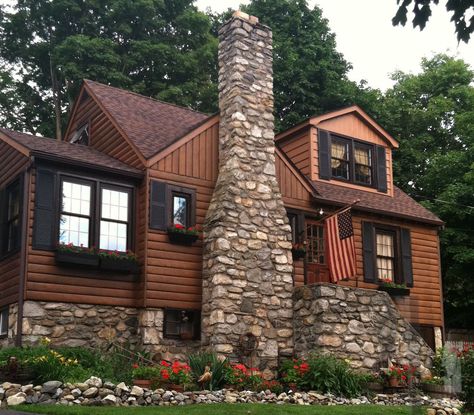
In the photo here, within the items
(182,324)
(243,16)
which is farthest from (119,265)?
(243,16)

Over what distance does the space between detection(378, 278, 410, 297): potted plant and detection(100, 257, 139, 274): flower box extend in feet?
24.6

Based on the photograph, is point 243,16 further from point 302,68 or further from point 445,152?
point 445,152

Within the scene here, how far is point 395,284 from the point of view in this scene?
66.3 feet

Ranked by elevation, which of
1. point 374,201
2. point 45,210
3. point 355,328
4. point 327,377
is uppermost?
point 374,201

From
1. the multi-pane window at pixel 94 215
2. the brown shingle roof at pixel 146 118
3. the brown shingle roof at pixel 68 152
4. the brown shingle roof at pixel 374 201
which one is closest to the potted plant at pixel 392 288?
the brown shingle roof at pixel 374 201

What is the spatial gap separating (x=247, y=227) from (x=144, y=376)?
481cm

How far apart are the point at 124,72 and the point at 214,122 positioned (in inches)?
583

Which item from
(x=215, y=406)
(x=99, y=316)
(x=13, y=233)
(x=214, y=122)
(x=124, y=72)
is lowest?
(x=215, y=406)

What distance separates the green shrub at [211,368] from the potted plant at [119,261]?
8.21 ft

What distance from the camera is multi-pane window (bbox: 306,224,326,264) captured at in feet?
62.5

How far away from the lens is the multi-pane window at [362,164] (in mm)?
21611

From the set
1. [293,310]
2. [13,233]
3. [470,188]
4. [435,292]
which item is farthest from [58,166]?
[470,188]

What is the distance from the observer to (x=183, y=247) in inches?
646

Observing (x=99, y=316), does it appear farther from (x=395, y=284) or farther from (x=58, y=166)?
(x=395, y=284)
